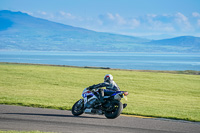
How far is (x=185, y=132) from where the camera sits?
10555 millimetres

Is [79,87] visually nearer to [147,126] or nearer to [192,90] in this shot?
[192,90]

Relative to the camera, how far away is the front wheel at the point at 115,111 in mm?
12422

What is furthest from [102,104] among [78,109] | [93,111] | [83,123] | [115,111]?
[83,123]

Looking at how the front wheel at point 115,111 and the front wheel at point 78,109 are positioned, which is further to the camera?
the front wheel at point 78,109

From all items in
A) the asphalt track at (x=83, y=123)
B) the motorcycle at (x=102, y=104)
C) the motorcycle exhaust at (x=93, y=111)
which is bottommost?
the asphalt track at (x=83, y=123)

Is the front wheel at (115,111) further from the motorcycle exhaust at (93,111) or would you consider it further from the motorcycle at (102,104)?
the motorcycle exhaust at (93,111)

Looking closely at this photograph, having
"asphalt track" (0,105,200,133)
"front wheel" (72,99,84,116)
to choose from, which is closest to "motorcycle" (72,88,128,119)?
"front wheel" (72,99,84,116)

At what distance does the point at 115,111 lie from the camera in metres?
12.5

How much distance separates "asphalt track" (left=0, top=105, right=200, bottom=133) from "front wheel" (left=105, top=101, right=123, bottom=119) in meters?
0.18

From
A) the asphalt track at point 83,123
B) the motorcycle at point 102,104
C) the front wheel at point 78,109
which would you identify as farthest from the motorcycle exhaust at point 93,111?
the front wheel at point 78,109

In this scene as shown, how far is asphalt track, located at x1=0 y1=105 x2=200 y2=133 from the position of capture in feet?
35.2

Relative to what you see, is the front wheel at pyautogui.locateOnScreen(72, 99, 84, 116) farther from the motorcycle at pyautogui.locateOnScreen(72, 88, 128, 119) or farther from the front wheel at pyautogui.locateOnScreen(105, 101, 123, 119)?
the front wheel at pyautogui.locateOnScreen(105, 101, 123, 119)

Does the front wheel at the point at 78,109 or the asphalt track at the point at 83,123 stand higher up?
the front wheel at the point at 78,109

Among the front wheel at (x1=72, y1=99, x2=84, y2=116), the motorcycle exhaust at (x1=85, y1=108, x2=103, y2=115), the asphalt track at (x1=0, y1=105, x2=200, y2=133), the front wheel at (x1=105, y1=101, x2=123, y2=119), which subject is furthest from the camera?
the front wheel at (x1=72, y1=99, x2=84, y2=116)
